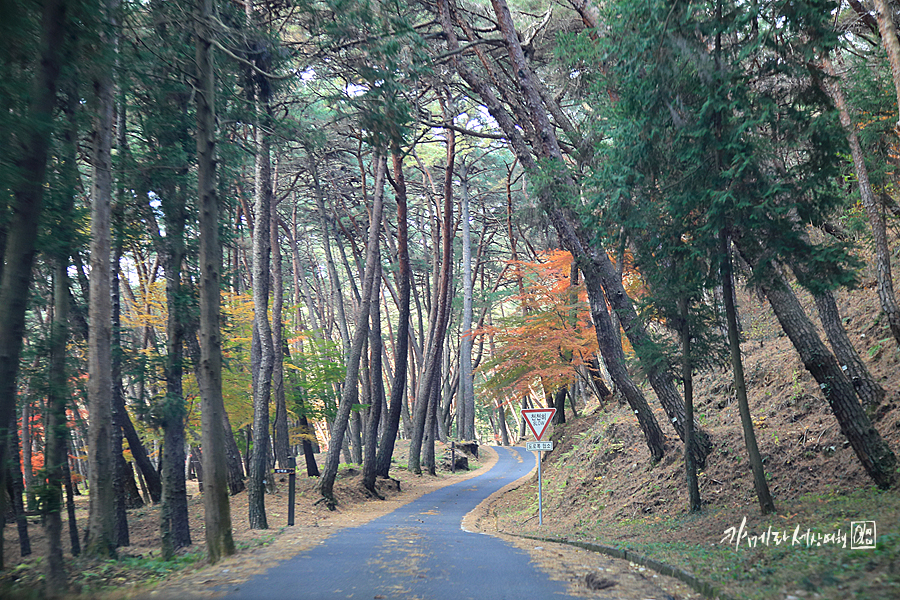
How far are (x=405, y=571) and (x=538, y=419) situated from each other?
725 centimetres

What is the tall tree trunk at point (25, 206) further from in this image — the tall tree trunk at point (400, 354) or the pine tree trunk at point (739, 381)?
the tall tree trunk at point (400, 354)

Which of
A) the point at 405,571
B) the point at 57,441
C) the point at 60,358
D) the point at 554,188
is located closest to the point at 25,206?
the point at 60,358

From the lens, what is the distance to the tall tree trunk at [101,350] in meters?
9.76

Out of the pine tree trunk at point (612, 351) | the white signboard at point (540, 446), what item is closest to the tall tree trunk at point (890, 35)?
the pine tree trunk at point (612, 351)

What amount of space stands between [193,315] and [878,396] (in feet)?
39.7

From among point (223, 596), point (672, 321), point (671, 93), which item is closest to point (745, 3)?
point (671, 93)

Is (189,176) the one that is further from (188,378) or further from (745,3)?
(745,3)

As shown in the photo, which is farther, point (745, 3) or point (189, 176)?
point (189, 176)

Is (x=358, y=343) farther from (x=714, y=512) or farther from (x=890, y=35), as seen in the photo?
(x=890, y=35)

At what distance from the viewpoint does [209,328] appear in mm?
8789

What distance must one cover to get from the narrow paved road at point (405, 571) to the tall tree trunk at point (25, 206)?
3125 mm

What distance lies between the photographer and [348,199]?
26.5 m

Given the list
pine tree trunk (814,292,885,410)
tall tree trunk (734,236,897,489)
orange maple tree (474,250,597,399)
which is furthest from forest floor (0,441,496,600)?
pine tree trunk (814,292,885,410)

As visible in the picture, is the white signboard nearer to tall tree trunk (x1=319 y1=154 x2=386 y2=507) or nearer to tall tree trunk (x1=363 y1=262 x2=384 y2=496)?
tall tree trunk (x1=319 y1=154 x2=386 y2=507)
